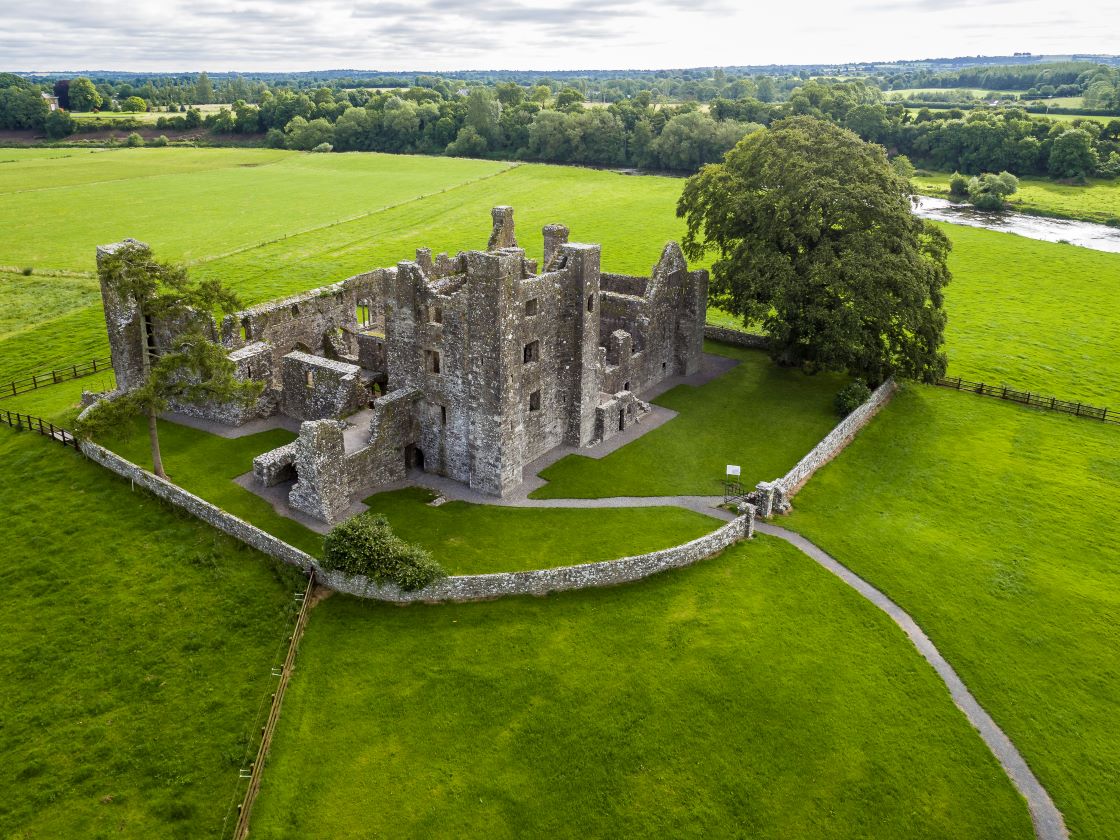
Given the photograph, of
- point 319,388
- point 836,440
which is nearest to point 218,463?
point 319,388

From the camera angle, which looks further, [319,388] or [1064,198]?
[1064,198]

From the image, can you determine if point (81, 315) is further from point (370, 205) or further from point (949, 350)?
point (949, 350)

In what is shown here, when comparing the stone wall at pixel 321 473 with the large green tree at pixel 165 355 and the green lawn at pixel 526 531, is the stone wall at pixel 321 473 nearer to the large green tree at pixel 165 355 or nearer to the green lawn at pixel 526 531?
the green lawn at pixel 526 531

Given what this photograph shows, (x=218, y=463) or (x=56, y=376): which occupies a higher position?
(x=56, y=376)

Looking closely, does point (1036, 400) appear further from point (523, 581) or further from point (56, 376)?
point (56, 376)

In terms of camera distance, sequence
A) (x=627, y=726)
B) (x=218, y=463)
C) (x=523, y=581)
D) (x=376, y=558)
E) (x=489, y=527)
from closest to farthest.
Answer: (x=627, y=726), (x=376, y=558), (x=523, y=581), (x=489, y=527), (x=218, y=463)

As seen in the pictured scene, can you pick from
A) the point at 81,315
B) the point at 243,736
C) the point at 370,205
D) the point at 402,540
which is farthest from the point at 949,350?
the point at 370,205

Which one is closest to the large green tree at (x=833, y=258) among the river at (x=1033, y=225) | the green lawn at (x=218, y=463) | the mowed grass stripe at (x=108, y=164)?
the green lawn at (x=218, y=463)
